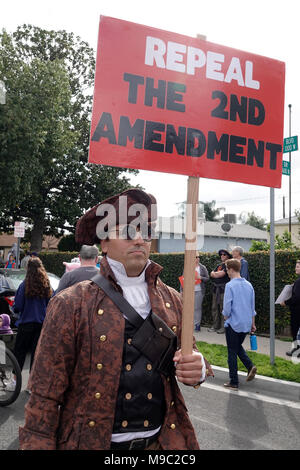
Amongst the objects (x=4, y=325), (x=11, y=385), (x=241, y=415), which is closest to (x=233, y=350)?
(x=241, y=415)

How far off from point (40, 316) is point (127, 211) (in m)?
4.22

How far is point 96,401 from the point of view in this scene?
1805mm

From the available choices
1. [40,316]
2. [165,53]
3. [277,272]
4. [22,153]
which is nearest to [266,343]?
[277,272]

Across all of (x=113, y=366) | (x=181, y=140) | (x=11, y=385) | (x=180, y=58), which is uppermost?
(x=180, y=58)

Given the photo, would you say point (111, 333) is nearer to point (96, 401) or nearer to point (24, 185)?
point (96, 401)

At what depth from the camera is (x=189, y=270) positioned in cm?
203

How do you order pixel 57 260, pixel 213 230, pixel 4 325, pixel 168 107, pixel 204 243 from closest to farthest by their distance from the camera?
pixel 168 107 < pixel 4 325 < pixel 57 260 < pixel 204 243 < pixel 213 230

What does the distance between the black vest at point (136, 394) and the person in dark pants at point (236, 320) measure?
436 centimetres

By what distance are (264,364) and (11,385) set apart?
396 cm

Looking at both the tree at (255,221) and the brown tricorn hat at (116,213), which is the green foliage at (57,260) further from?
the tree at (255,221)

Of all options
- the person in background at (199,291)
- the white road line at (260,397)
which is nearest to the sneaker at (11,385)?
the white road line at (260,397)

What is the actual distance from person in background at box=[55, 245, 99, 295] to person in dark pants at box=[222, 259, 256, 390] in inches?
82.9

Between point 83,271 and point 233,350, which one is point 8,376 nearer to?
point 83,271
